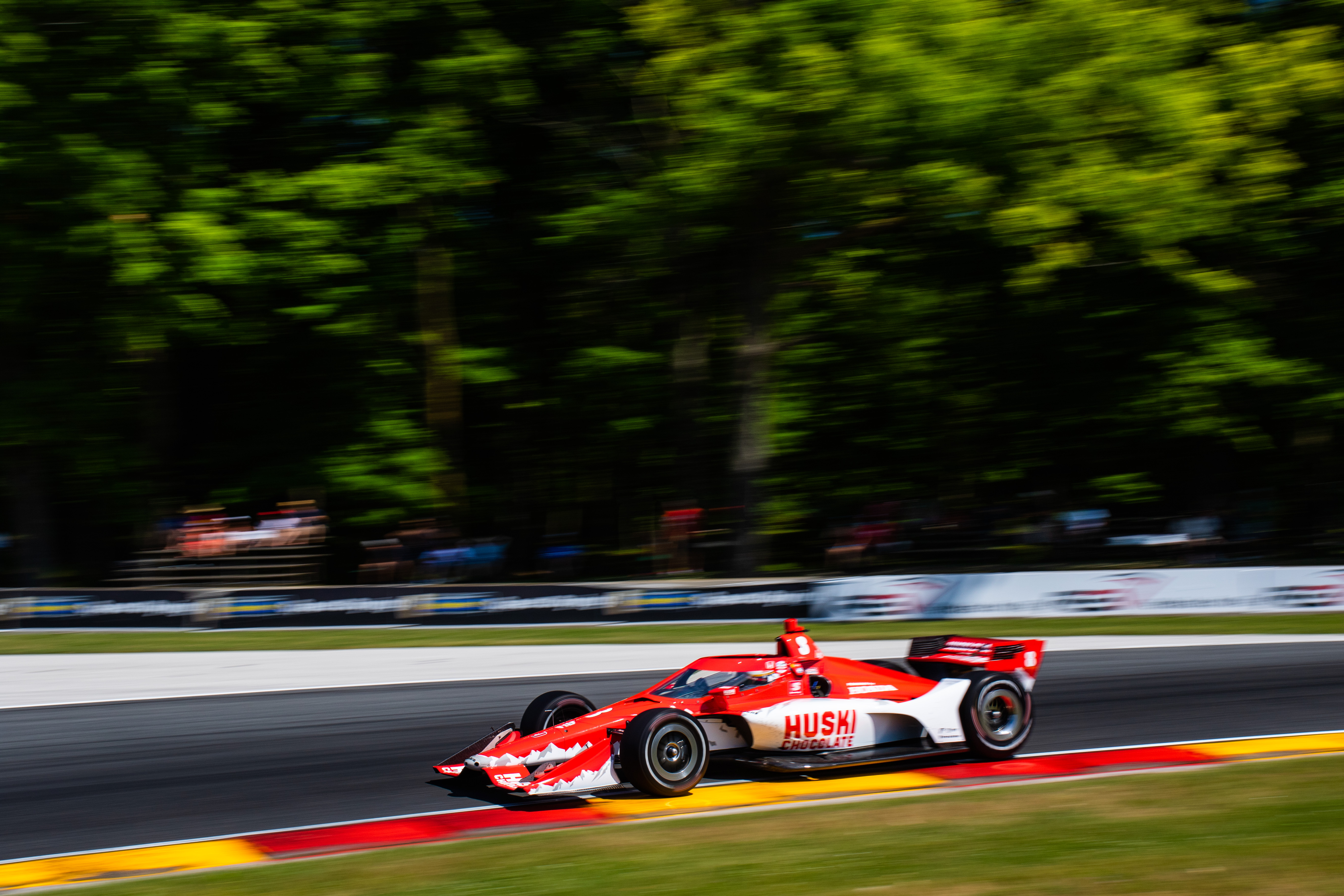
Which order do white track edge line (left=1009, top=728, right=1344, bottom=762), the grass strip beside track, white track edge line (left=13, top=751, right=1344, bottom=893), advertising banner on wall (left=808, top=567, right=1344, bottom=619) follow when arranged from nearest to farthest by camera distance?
white track edge line (left=13, top=751, right=1344, bottom=893) < white track edge line (left=1009, top=728, right=1344, bottom=762) < the grass strip beside track < advertising banner on wall (left=808, top=567, right=1344, bottom=619)

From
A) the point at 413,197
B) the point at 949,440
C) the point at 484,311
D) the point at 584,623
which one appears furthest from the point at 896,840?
the point at 949,440

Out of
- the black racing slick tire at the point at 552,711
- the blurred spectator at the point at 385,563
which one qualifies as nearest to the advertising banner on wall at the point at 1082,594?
the blurred spectator at the point at 385,563

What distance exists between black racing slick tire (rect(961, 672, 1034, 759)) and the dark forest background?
1214 centimetres

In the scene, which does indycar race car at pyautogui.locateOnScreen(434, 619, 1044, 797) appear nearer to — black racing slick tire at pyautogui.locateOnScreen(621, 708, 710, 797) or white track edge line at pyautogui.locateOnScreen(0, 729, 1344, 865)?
black racing slick tire at pyautogui.locateOnScreen(621, 708, 710, 797)

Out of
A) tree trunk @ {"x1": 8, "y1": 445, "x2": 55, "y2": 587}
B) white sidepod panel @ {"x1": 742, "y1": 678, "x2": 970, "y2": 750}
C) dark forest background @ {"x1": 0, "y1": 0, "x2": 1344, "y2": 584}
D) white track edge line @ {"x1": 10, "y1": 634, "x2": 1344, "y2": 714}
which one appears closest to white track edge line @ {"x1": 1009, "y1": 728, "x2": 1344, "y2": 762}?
white sidepod panel @ {"x1": 742, "y1": 678, "x2": 970, "y2": 750}

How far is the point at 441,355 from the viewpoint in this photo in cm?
2384

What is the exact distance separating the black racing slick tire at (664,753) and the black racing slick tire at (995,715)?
1.91 metres

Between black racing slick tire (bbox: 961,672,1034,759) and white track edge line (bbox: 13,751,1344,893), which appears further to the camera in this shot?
black racing slick tire (bbox: 961,672,1034,759)

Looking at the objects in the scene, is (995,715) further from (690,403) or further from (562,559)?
(562,559)

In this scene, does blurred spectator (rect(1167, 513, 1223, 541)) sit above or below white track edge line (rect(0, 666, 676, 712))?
above

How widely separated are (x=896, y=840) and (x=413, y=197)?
1758cm

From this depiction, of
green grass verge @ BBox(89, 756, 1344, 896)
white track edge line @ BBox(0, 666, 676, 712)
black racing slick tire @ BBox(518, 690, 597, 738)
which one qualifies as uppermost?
white track edge line @ BBox(0, 666, 676, 712)

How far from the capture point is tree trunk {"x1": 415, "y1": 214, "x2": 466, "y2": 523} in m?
23.8

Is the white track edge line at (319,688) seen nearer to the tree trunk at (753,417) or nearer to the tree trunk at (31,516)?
the tree trunk at (753,417)
